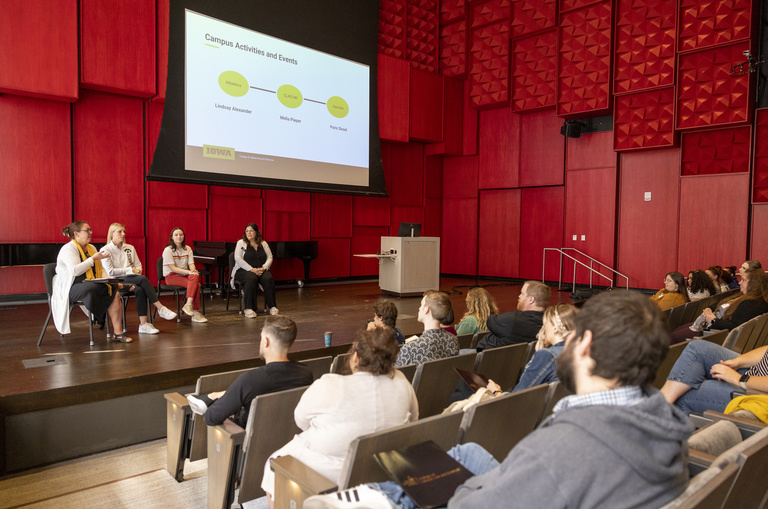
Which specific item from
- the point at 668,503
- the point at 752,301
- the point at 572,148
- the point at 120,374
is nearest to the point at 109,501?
the point at 120,374

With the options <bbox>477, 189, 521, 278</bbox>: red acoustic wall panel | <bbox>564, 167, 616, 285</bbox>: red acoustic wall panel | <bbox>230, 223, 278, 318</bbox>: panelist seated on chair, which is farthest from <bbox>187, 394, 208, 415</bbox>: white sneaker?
<bbox>477, 189, 521, 278</bbox>: red acoustic wall panel

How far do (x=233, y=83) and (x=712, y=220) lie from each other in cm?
793

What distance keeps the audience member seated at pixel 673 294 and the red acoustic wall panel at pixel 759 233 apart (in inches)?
173

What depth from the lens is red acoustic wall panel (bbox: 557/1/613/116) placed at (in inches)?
365

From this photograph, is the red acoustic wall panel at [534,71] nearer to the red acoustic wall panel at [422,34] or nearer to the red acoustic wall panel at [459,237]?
the red acoustic wall panel at [422,34]

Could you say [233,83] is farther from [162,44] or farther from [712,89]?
[712,89]

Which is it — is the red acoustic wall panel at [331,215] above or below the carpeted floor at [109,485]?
above

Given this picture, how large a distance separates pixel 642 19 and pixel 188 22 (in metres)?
7.25

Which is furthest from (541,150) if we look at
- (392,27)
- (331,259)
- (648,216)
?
(331,259)

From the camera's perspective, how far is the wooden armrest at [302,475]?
1582 mm

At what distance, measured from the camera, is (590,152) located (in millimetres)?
10070

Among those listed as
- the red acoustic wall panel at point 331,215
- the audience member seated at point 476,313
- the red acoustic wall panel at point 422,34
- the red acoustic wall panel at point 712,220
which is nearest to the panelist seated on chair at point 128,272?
the audience member seated at point 476,313

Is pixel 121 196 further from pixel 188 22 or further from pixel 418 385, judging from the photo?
pixel 418 385

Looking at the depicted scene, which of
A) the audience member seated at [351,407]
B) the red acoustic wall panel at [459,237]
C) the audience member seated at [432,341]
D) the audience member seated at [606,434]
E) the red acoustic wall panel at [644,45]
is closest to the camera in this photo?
the audience member seated at [606,434]
